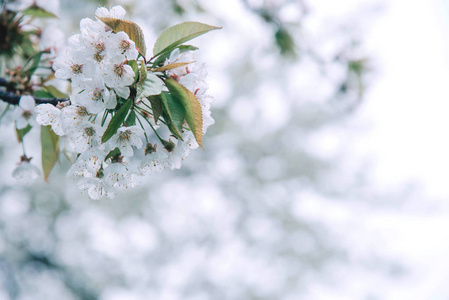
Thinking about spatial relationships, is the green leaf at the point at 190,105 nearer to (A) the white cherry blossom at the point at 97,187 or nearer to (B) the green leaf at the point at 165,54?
(B) the green leaf at the point at 165,54

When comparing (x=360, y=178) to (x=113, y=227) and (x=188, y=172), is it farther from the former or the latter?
(x=113, y=227)

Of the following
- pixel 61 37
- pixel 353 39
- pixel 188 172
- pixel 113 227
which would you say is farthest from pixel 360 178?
pixel 61 37

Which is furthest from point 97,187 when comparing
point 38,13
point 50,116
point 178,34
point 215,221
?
point 215,221

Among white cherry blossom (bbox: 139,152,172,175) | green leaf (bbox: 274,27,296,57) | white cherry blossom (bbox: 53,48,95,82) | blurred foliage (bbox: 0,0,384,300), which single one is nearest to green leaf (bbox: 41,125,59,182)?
white cherry blossom (bbox: 53,48,95,82)

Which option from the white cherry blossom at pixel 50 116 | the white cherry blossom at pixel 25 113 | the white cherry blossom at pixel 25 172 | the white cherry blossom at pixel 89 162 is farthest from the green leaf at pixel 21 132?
the white cherry blossom at pixel 89 162

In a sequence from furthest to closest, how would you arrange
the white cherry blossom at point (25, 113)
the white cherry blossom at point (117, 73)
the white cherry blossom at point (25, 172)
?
the white cherry blossom at point (25, 172), the white cherry blossom at point (25, 113), the white cherry blossom at point (117, 73)

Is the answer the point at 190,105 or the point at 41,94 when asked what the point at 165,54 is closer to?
the point at 190,105
